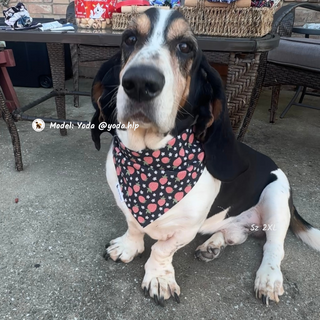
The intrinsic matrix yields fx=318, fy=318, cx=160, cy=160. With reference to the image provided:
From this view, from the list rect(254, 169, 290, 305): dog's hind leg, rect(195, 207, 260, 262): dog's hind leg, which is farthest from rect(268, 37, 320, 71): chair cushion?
rect(195, 207, 260, 262): dog's hind leg

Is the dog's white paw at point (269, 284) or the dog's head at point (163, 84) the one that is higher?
the dog's head at point (163, 84)

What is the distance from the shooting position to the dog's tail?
1889mm

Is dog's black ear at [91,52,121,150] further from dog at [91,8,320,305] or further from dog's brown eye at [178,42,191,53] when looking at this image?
dog's brown eye at [178,42,191,53]

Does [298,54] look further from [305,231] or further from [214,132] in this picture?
[214,132]

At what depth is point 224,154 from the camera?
150 centimetres

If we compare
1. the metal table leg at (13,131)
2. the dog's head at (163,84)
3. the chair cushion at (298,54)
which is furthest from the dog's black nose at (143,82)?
the chair cushion at (298,54)

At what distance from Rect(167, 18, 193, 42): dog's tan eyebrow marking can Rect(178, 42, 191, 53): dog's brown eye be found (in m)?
0.04

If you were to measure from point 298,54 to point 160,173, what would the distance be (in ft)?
6.24

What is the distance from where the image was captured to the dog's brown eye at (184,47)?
54.2 inches

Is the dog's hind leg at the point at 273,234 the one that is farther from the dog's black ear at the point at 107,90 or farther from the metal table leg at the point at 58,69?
the metal table leg at the point at 58,69

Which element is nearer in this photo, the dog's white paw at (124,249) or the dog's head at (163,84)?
the dog's head at (163,84)

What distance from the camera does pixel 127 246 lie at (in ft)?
5.87

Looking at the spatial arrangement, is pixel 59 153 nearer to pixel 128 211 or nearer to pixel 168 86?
pixel 128 211

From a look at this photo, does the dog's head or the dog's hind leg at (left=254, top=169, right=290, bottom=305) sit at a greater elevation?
the dog's head
